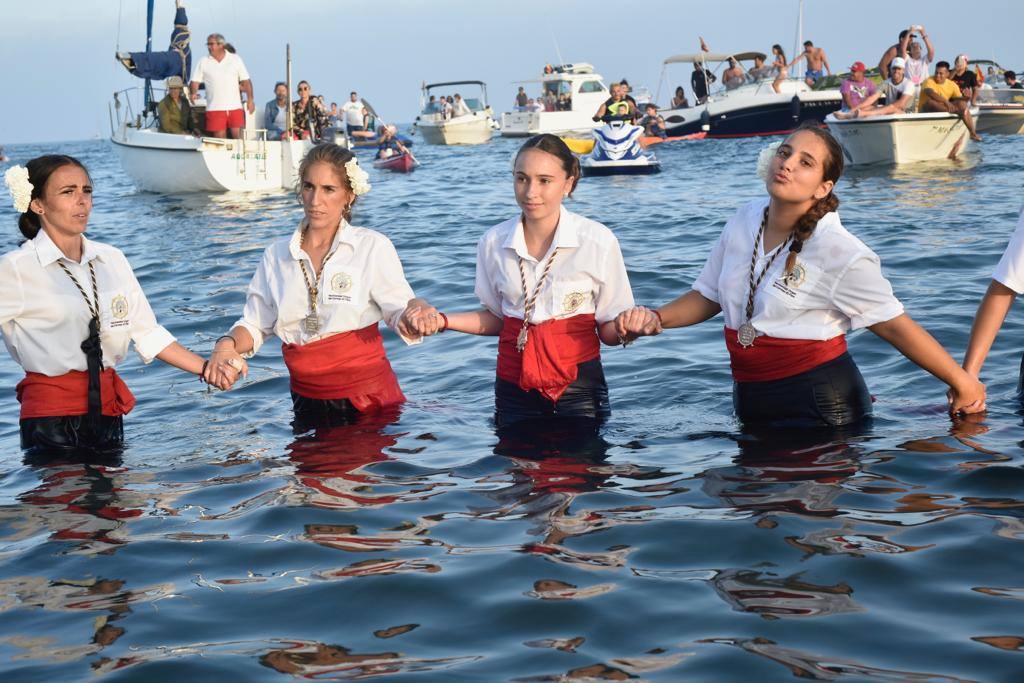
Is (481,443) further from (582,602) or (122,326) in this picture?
(582,602)

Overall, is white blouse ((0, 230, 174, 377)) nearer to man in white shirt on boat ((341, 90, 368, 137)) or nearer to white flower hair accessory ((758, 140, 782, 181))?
white flower hair accessory ((758, 140, 782, 181))

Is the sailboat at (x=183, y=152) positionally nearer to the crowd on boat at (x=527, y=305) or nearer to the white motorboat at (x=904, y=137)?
the white motorboat at (x=904, y=137)

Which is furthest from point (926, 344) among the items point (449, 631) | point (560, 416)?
point (449, 631)

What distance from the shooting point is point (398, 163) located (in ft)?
102

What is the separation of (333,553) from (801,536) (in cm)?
172

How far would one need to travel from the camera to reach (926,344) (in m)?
5.17

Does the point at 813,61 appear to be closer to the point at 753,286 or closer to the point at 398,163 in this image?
the point at 398,163

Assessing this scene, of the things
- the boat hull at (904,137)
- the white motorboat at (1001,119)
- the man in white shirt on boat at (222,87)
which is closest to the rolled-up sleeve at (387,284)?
the man in white shirt on boat at (222,87)

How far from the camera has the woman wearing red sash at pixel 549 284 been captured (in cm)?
546

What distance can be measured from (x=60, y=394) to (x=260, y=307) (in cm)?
104

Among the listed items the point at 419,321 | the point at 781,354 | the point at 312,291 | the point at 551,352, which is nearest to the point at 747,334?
the point at 781,354

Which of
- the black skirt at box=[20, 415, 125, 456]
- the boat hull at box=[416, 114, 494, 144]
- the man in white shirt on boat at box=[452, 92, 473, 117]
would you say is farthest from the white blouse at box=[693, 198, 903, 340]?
the man in white shirt on boat at box=[452, 92, 473, 117]

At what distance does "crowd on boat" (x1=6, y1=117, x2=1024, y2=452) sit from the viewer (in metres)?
5.18

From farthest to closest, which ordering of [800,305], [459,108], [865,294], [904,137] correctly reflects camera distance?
[459,108], [904,137], [800,305], [865,294]
